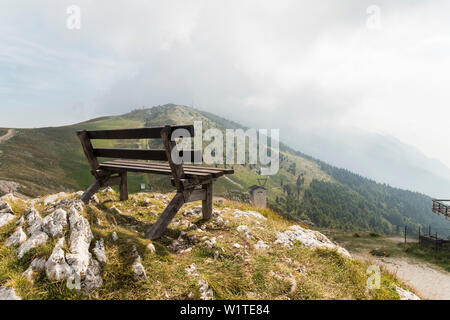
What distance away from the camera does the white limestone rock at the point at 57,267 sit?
2.99 metres

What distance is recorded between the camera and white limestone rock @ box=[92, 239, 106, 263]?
356 centimetres

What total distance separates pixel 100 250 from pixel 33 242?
3.13ft

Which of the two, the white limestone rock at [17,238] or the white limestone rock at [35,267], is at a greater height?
the white limestone rock at [17,238]

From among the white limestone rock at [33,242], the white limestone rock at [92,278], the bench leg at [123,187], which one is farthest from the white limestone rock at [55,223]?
the bench leg at [123,187]

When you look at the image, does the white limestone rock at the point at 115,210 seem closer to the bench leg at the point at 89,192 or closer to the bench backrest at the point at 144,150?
the bench leg at the point at 89,192

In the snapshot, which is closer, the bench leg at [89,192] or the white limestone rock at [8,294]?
the white limestone rock at [8,294]

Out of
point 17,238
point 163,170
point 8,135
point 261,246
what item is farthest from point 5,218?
point 8,135

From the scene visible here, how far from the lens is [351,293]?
360cm

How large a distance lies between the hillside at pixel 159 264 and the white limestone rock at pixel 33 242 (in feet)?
0.04

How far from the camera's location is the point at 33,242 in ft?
11.3
